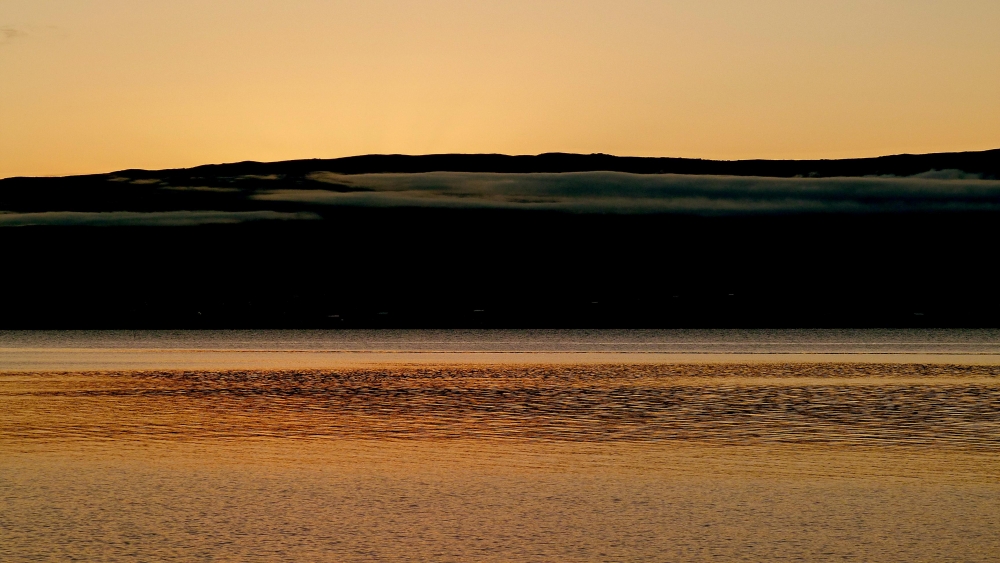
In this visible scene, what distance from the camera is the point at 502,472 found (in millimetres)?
11422

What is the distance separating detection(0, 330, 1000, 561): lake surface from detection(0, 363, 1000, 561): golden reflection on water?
0.04 m

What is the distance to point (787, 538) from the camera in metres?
8.31

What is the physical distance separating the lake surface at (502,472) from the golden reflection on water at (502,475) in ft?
0.12

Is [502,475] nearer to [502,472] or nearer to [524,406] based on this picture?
[502,472]

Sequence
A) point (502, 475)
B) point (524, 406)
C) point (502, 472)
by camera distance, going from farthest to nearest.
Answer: point (524, 406), point (502, 472), point (502, 475)

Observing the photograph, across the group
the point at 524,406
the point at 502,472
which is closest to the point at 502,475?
the point at 502,472

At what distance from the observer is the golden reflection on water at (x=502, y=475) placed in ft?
26.8

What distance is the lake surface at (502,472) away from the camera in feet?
26.9

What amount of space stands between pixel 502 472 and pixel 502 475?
0.62 feet

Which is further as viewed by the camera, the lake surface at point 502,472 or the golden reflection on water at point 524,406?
the golden reflection on water at point 524,406

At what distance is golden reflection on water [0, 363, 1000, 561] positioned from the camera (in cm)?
817

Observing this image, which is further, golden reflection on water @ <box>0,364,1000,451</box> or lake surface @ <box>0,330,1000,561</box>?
golden reflection on water @ <box>0,364,1000,451</box>

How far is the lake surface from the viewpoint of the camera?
8195mm

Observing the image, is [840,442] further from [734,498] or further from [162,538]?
[162,538]
